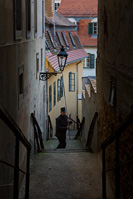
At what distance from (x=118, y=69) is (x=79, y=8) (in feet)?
112

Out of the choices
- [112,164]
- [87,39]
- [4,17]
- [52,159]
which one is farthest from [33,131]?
[87,39]

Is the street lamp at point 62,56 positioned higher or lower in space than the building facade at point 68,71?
higher

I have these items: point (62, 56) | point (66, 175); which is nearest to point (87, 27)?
point (62, 56)

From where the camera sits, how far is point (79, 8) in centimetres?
3997

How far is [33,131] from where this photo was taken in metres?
11.4

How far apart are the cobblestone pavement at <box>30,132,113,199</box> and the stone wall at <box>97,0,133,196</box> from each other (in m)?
0.66

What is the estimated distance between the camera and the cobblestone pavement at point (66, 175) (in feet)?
23.4

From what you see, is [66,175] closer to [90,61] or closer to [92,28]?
[90,61]

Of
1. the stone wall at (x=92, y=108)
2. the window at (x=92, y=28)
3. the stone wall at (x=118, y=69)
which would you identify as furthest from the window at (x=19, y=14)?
the window at (x=92, y=28)

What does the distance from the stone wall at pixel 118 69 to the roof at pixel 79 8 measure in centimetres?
3073

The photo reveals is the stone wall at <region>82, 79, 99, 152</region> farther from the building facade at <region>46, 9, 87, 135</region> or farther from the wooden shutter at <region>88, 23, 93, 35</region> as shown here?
the wooden shutter at <region>88, 23, 93, 35</region>

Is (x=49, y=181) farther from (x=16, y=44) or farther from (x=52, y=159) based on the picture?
(x=16, y=44)

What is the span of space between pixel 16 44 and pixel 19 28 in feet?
3.50

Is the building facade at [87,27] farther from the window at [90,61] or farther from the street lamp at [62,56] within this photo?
the street lamp at [62,56]
